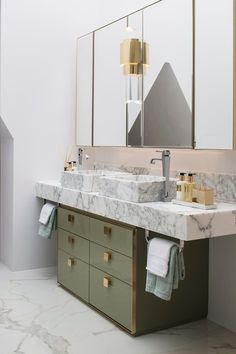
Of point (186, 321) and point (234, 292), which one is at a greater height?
point (234, 292)

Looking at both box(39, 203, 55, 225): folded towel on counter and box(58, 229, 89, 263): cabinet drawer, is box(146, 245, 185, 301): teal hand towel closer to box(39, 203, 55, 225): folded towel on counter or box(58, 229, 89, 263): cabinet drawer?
box(58, 229, 89, 263): cabinet drawer

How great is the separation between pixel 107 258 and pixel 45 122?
155cm

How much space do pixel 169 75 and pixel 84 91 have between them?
1156 millimetres

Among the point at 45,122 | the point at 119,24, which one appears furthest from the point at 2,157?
the point at 119,24

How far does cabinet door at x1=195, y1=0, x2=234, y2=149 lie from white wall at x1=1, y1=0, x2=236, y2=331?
946mm

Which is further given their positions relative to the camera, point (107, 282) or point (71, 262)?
point (71, 262)

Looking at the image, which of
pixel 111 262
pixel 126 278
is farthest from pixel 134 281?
pixel 111 262

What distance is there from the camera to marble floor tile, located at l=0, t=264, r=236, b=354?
2.53m

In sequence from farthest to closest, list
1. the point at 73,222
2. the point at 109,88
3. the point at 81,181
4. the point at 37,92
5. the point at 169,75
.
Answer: the point at 37,92 → the point at 109,88 → the point at 73,222 → the point at 81,181 → the point at 169,75

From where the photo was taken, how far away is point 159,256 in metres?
2.40

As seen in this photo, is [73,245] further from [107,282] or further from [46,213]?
[107,282]

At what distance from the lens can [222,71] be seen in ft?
8.41

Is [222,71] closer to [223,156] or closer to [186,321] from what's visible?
[223,156]

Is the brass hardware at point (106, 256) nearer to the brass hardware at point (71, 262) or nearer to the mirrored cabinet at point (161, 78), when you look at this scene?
the brass hardware at point (71, 262)
